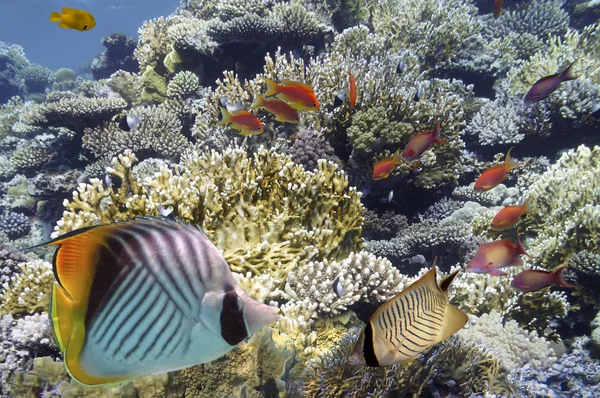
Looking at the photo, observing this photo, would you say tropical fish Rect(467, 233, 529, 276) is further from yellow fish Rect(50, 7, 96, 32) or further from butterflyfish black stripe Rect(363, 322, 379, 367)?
yellow fish Rect(50, 7, 96, 32)

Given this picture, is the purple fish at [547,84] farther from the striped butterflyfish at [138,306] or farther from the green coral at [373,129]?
the striped butterflyfish at [138,306]

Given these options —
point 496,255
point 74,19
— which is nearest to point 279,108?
point 496,255

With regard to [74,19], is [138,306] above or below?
below

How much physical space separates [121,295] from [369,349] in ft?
3.51

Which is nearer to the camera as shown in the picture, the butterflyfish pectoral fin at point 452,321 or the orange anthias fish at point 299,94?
the butterflyfish pectoral fin at point 452,321

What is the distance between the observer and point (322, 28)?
9.12 metres

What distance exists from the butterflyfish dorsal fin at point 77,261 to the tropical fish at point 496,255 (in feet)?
11.6

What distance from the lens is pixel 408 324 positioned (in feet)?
5.13

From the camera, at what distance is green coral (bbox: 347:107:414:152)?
5.51 m

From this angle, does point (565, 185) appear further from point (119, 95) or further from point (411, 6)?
point (119, 95)

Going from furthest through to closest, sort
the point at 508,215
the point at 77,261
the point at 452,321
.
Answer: the point at 508,215 → the point at 452,321 → the point at 77,261

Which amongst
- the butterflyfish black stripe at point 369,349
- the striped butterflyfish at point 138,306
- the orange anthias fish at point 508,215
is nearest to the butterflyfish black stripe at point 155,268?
the striped butterflyfish at point 138,306

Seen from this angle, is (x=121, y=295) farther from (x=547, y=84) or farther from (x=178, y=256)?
(x=547, y=84)

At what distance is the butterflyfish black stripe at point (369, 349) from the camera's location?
148 cm
